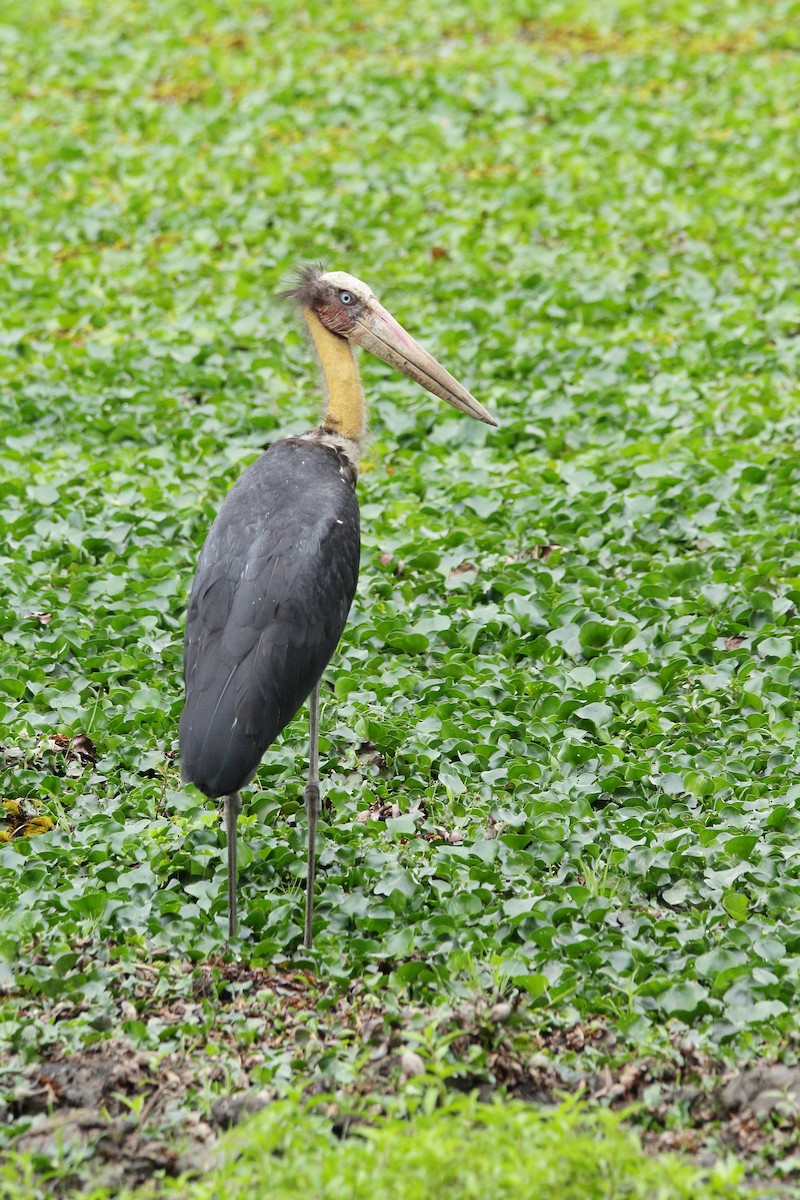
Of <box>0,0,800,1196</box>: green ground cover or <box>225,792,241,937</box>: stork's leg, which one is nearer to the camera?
<box>0,0,800,1196</box>: green ground cover

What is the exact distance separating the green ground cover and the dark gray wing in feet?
2.19

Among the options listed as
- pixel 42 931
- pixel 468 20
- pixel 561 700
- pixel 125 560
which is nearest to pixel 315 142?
pixel 468 20

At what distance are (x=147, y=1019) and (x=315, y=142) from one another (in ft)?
29.1

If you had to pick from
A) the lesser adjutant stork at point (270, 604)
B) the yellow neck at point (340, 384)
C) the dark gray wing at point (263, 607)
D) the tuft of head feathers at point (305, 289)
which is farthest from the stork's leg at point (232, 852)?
the tuft of head feathers at point (305, 289)

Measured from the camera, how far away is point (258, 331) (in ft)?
29.4

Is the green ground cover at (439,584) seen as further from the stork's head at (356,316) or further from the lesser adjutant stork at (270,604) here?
the stork's head at (356,316)

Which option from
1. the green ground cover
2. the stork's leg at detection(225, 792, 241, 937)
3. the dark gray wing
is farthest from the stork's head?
the stork's leg at detection(225, 792, 241, 937)

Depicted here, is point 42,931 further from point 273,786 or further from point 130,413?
point 130,413

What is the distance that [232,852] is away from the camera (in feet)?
15.0

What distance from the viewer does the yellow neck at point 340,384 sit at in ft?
18.0

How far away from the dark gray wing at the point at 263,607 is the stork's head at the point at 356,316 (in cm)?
62

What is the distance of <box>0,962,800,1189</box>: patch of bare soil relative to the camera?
3.67 metres

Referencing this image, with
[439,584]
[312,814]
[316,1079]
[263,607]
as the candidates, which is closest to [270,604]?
[263,607]

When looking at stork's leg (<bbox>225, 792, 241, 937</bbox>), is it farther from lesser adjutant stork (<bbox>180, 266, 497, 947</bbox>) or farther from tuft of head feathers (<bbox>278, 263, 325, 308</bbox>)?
tuft of head feathers (<bbox>278, 263, 325, 308</bbox>)
